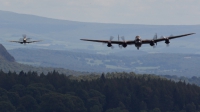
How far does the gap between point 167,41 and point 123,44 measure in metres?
8.07

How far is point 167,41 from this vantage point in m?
→ 133

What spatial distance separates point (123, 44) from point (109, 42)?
2.53 m

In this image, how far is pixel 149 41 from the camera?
431 ft

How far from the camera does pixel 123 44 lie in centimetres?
13050

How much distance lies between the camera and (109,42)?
13125cm

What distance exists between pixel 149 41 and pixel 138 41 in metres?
4.69

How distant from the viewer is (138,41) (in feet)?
417

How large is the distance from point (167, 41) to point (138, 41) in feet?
25.3

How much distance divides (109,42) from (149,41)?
271 inches
